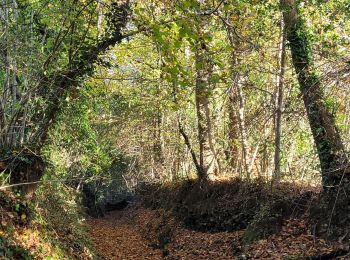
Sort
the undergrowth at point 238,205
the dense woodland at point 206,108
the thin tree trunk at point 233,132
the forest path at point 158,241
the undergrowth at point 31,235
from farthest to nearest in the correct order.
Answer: the thin tree trunk at point 233,132
the forest path at point 158,241
the undergrowth at point 238,205
the dense woodland at point 206,108
the undergrowth at point 31,235

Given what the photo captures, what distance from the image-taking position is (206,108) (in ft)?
45.9

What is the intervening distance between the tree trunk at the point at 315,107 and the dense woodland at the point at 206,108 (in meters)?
0.03

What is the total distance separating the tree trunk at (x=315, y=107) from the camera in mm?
7898

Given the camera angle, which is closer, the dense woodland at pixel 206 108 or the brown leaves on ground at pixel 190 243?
the dense woodland at pixel 206 108

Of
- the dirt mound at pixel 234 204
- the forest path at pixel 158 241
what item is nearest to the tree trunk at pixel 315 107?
the dirt mound at pixel 234 204

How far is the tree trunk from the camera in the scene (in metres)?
7.90

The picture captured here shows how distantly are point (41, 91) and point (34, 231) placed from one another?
2926mm

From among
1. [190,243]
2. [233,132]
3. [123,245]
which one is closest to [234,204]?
[190,243]

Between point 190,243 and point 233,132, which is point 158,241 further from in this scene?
point 233,132

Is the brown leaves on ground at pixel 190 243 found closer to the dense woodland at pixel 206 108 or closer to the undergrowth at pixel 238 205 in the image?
the dense woodland at pixel 206 108

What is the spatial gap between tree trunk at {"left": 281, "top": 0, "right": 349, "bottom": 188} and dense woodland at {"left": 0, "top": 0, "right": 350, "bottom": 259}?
0.03 meters

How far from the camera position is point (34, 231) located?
789 centimetres

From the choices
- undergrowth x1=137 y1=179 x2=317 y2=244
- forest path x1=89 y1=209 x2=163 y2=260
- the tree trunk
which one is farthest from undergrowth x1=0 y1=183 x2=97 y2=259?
the tree trunk

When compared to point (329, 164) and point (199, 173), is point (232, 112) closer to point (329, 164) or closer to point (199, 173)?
point (199, 173)
